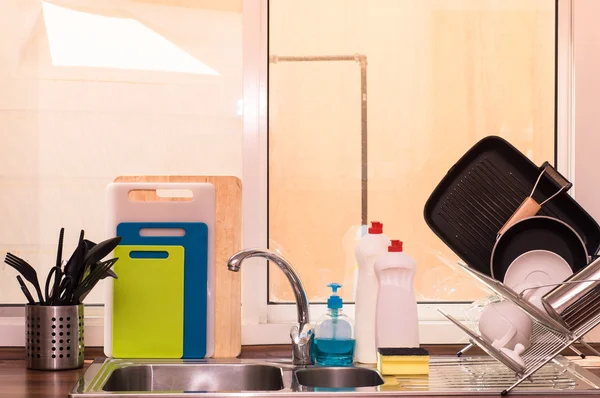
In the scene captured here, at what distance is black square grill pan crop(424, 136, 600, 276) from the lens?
1884 millimetres

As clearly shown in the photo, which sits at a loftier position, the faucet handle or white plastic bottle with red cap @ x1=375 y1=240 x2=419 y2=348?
white plastic bottle with red cap @ x1=375 y1=240 x2=419 y2=348

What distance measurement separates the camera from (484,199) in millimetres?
1899

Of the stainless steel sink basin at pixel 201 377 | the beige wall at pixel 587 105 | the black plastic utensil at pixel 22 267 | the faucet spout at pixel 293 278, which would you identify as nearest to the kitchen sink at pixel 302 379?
the stainless steel sink basin at pixel 201 377

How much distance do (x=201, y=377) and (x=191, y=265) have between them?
0.27 m

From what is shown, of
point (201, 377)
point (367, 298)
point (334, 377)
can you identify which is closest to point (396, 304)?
point (367, 298)

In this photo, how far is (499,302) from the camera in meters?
1.68

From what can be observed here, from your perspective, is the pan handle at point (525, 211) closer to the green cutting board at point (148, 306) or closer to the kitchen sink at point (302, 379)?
the kitchen sink at point (302, 379)

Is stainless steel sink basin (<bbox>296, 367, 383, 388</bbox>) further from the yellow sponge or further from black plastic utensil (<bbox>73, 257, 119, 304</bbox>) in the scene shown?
black plastic utensil (<bbox>73, 257, 119, 304</bbox>)

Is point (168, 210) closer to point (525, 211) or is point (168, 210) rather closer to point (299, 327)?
point (299, 327)

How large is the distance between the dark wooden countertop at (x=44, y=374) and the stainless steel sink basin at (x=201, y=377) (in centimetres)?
10

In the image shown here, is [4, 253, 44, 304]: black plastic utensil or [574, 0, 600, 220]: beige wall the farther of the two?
[574, 0, 600, 220]: beige wall

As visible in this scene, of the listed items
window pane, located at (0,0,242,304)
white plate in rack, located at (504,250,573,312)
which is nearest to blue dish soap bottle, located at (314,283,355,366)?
white plate in rack, located at (504,250,573,312)

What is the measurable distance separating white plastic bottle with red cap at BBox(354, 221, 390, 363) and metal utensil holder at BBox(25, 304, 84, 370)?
63cm

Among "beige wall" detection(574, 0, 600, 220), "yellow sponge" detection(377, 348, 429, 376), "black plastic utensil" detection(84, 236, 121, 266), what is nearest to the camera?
"yellow sponge" detection(377, 348, 429, 376)
